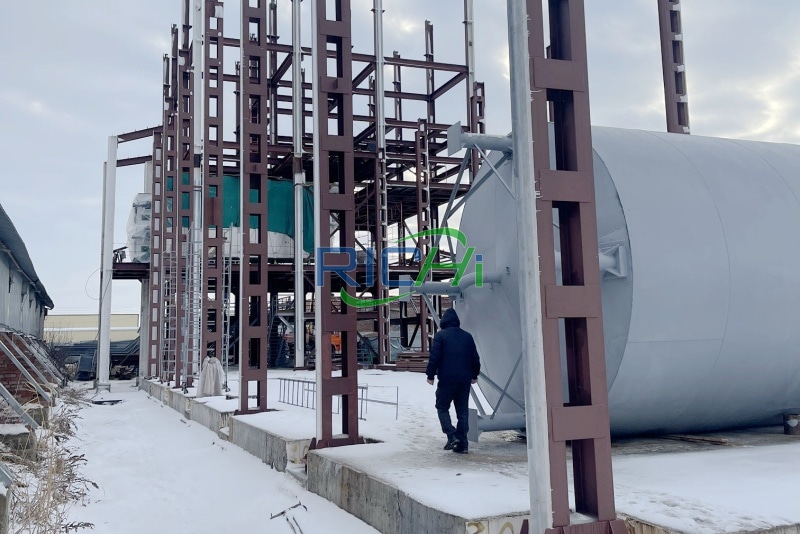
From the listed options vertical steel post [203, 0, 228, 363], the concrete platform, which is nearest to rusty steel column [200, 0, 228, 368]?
vertical steel post [203, 0, 228, 363]

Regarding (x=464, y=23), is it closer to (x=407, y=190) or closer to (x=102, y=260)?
(x=407, y=190)

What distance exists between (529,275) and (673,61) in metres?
12.7

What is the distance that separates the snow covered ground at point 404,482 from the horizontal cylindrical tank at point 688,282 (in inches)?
23.0

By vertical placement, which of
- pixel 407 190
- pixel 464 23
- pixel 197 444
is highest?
pixel 464 23

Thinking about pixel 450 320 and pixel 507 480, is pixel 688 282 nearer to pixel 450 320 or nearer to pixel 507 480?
pixel 450 320

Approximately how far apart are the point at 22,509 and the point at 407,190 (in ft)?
96.7

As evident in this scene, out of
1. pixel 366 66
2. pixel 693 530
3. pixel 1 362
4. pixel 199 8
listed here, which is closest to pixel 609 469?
pixel 693 530

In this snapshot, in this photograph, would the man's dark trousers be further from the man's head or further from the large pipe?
the large pipe

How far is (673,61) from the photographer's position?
600 inches

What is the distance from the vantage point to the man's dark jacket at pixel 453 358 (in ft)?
25.1

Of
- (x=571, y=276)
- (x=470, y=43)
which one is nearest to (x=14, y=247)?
(x=571, y=276)

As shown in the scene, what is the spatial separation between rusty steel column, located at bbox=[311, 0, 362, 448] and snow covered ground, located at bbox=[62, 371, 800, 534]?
2.02 feet

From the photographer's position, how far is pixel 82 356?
4159cm

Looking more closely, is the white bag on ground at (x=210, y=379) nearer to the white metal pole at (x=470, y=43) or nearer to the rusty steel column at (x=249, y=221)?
the rusty steel column at (x=249, y=221)
